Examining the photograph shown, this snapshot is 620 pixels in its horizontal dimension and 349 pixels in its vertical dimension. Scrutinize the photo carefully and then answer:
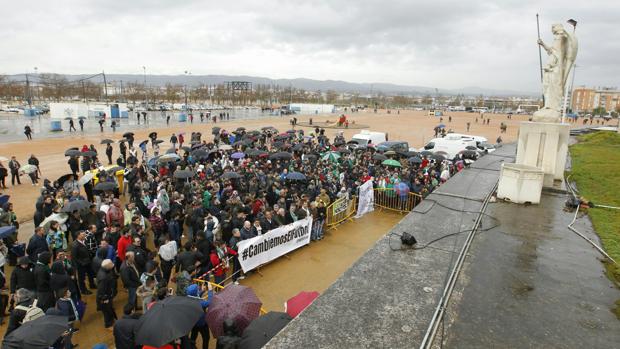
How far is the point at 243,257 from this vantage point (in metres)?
8.80

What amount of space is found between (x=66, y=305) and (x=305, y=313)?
4.19 meters

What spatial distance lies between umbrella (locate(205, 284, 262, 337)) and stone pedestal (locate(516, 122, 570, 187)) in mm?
10570

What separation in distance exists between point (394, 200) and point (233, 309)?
9.86 meters

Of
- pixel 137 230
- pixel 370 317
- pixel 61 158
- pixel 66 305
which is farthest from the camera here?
pixel 61 158

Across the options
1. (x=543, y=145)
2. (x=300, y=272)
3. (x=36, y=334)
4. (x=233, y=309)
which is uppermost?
(x=543, y=145)

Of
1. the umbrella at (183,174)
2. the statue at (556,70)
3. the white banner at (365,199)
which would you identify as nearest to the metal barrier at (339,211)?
the white banner at (365,199)

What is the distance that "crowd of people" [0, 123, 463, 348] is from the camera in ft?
21.5

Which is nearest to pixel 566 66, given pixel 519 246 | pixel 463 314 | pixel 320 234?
pixel 519 246

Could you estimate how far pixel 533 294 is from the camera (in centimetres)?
582

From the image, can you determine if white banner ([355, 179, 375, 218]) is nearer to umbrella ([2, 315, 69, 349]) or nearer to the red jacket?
the red jacket

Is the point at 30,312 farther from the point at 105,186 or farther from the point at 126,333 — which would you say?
the point at 105,186

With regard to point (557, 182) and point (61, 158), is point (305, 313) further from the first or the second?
point (61, 158)

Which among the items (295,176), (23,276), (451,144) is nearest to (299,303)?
(23,276)

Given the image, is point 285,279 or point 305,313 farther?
point 285,279
